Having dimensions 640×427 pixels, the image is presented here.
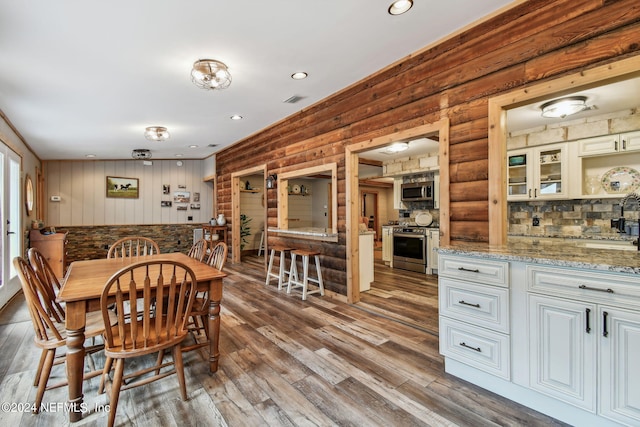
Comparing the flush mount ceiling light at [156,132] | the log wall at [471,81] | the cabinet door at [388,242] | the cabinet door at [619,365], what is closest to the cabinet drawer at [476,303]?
the cabinet door at [619,365]

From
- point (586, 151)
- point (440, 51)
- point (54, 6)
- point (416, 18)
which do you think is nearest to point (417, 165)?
point (586, 151)

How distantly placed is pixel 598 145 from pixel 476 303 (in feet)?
11.4

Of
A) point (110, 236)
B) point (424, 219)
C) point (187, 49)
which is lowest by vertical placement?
point (110, 236)

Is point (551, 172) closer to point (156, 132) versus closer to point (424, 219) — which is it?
point (424, 219)

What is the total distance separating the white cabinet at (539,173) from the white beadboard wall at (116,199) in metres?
7.52

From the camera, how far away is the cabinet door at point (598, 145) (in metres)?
3.74

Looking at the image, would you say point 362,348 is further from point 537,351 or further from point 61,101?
point 61,101

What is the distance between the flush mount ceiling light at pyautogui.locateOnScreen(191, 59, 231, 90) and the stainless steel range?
4.29 m

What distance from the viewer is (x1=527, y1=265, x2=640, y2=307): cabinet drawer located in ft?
4.78

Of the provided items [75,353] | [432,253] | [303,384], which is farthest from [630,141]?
[75,353]

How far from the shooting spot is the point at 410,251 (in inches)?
232

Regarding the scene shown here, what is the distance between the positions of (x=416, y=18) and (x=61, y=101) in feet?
14.5

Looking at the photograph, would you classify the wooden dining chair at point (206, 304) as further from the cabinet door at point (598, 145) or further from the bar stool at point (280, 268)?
the cabinet door at point (598, 145)

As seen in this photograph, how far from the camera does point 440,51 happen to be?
2.81 m
